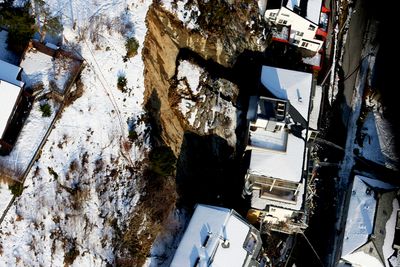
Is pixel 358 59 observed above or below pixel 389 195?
above

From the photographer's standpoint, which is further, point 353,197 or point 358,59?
point 358,59

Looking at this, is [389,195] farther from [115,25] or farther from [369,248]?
[115,25]

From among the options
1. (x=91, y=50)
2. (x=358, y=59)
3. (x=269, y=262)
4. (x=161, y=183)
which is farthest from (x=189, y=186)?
(x=358, y=59)

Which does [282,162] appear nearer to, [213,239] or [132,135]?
[213,239]

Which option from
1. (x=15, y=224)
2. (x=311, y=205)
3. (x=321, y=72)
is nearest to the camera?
(x=15, y=224)

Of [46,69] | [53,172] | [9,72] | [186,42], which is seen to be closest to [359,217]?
[186,42]

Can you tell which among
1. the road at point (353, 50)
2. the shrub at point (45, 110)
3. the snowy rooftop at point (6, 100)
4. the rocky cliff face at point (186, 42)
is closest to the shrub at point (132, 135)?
the rocky cliff face at point (186, 42)

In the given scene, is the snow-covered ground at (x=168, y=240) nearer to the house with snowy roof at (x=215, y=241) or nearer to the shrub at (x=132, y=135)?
the house with snowy roof at (x=215, y=241)
